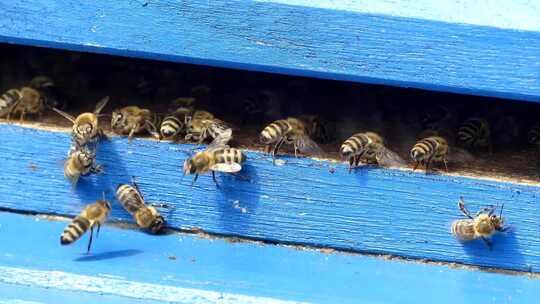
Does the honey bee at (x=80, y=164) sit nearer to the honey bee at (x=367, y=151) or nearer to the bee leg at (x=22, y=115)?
the bee leg at (x=22, y=115)

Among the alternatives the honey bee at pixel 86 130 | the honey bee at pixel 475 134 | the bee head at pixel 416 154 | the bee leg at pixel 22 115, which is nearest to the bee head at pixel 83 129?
the honey bee at pixel 86 130

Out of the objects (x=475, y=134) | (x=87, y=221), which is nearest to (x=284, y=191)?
(x=87, y=221)

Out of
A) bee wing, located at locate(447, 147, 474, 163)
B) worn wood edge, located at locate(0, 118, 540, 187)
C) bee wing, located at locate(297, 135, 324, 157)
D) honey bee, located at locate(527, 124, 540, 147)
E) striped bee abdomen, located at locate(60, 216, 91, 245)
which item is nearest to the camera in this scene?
striped bee abdomen, located at locate(60, 216, 91, 245)

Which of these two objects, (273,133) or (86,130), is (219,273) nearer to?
(273,133)

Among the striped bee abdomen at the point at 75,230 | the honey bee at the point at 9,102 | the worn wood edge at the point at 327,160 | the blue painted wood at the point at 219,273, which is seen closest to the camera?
the blue painted wood at the point at 219,273

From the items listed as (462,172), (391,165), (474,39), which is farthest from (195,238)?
(474,39)

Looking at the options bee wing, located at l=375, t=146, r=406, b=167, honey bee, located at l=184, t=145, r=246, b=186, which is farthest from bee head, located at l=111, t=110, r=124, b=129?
bee wing, located at l=375, t=146, r=406, b=167

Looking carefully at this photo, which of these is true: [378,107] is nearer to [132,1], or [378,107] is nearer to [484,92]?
[484,92]

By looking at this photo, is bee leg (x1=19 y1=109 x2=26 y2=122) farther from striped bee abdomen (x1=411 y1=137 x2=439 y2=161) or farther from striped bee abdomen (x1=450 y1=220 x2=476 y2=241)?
striped bee abdomen (x1=450 y1=220 x2=476 y2=241)
